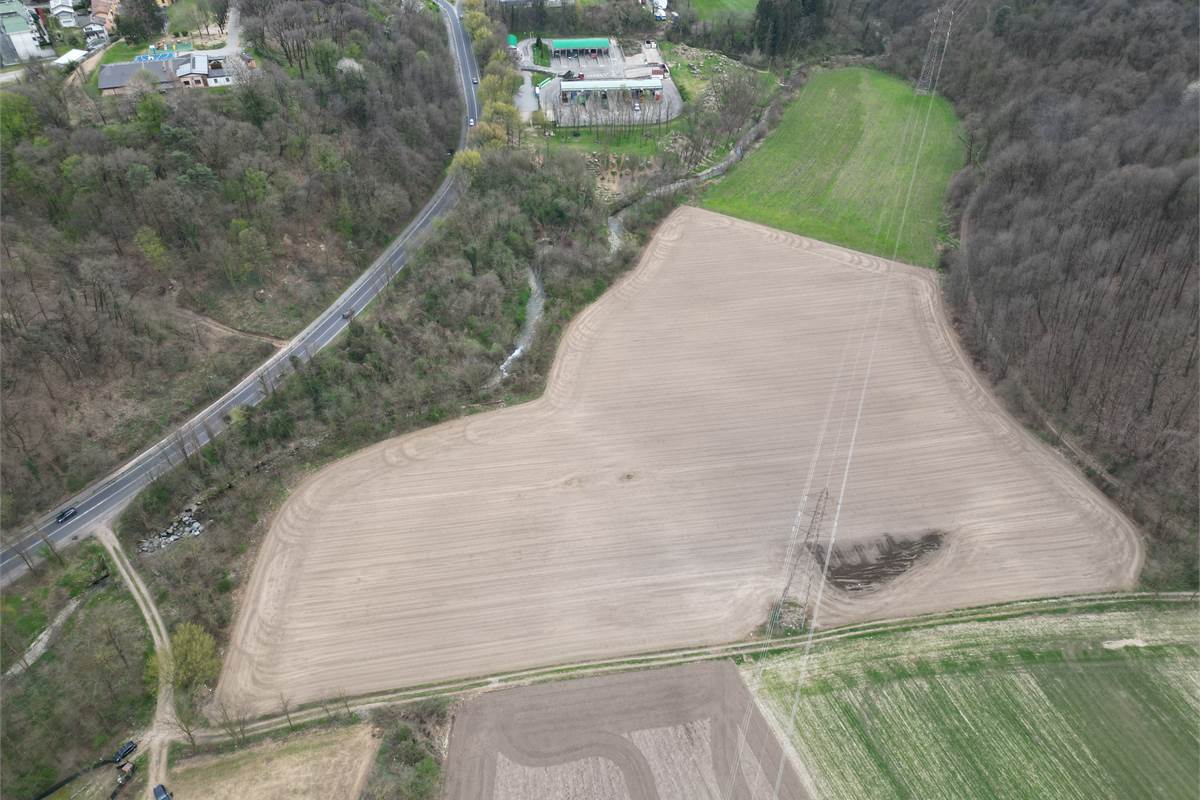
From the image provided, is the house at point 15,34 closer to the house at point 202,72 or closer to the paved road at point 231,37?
the paved road at point 231,37

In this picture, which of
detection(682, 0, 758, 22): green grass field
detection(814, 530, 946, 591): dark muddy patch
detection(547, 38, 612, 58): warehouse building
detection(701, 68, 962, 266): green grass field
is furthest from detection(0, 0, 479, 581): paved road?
detection(682, 0, 758, 22): green grass field

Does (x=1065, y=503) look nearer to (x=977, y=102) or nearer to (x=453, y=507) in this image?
(x=453, y=507)

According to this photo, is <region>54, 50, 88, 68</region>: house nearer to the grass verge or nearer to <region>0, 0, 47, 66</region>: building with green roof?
<region>0, 0, 47, 66</region>: building with green roof

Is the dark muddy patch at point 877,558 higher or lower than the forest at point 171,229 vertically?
lower

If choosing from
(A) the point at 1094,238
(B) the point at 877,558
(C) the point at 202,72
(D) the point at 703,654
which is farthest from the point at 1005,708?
(C) the point at 202,72

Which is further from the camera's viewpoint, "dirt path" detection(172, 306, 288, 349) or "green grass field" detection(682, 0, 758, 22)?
"green grass field" detection(682, 0, 758, 22)

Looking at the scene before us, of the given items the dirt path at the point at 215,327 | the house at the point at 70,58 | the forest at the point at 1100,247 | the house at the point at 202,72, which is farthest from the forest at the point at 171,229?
the forest at the point at 1100,247

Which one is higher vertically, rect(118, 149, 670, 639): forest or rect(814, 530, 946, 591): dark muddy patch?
rect(118, 149, 670, 639): forest
